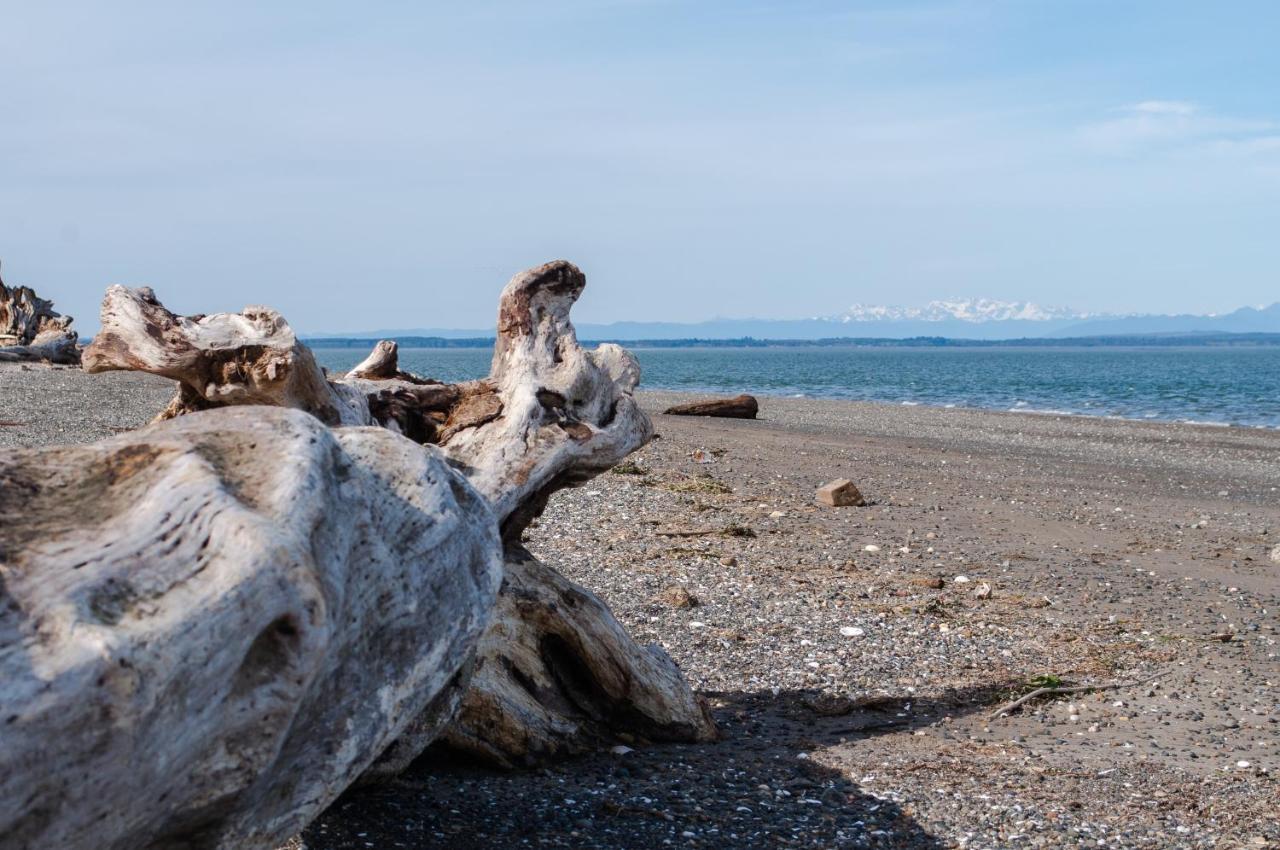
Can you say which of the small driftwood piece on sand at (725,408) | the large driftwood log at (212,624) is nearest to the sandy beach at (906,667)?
the large driftwood log at (212,624)

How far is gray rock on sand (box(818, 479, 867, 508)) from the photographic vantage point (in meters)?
15.0

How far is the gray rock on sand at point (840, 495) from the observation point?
14969 mm

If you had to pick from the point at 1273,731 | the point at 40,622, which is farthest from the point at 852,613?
the point at 40,622

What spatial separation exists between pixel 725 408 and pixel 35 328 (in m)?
23.3

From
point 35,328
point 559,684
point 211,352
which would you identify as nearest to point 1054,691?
point 559,684

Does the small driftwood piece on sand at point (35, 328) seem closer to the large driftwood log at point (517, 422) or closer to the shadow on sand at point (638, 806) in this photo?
the large driftwood log at point (517, 422)

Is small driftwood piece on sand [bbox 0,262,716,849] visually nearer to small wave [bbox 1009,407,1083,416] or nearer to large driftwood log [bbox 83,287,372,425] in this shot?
large driftwood log [bbox 83,287,372,425]

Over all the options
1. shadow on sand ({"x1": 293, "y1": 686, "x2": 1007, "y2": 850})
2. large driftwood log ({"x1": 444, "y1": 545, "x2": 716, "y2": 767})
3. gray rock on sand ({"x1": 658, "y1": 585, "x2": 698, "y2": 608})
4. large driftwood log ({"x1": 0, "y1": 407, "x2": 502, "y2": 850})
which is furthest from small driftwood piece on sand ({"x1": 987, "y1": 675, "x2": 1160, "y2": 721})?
large driftwood log ({"x1": 0, "y1": 407, "x2": 502, "y2": 850})

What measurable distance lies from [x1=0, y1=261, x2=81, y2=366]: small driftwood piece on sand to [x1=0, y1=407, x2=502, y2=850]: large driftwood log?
36.1m

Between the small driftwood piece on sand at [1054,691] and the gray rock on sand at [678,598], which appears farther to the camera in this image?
the gray rock on sand at [678,598]

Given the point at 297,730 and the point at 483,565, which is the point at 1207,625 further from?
the point at 297,730

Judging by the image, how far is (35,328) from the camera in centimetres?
3853

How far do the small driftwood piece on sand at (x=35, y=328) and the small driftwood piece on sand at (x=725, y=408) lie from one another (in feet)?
64.5

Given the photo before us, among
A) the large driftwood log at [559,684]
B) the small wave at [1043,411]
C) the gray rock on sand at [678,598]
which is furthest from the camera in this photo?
the small wave at [1043,411]
